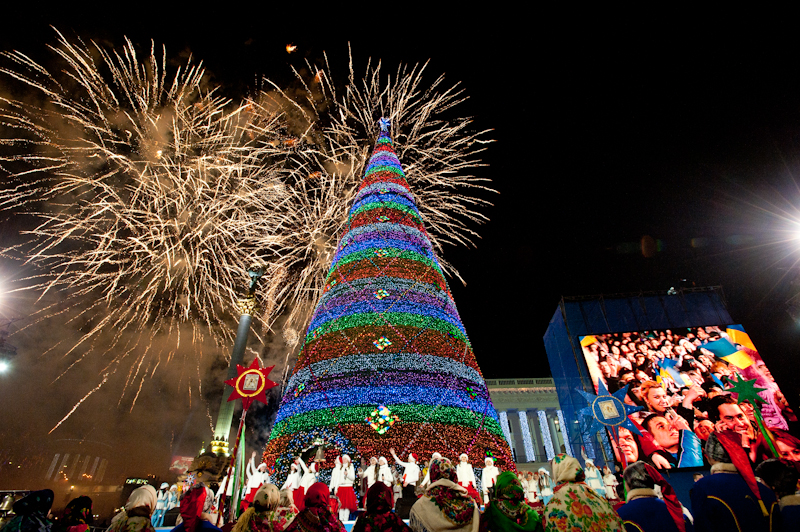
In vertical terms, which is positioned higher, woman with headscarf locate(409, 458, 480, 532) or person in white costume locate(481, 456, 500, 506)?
person in white costume locate(481, 456, 500, 506)

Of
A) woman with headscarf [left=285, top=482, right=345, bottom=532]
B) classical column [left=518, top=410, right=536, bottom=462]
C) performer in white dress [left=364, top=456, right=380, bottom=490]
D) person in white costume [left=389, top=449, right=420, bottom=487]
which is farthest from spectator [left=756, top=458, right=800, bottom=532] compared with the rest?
classical column [left=518, top=410, right=536, bottom=462]

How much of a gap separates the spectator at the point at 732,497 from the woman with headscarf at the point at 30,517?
19.2 ft

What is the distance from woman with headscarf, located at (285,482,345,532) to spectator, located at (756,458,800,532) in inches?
152

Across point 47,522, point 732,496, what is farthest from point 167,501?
point 732,496

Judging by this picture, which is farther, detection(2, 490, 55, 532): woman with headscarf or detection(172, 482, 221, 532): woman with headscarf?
Result: detection(2, 490, 55, 532): woman with headscarf

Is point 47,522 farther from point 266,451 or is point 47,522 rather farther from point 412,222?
point 412,222

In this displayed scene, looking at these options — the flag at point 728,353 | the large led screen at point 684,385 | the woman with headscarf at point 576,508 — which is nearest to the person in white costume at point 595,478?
the woman with headscarf at point 576,508

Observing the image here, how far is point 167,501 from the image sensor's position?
1040 centimetres

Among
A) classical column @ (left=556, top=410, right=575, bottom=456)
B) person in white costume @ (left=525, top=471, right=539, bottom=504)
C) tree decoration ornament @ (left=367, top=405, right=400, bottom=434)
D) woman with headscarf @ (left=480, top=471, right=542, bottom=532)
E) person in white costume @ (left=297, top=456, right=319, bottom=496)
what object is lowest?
woman with headscarf @ (left=480, top=471, right=542, bottom=532)

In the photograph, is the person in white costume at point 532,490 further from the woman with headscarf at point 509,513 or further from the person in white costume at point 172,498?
the person in white costume at point 172,498

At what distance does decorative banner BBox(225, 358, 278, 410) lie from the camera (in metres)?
6.19

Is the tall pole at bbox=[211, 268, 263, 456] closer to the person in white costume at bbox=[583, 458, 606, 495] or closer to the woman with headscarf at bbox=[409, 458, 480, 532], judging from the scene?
the person in white costume at bbox=[583, 458, 606, 495]

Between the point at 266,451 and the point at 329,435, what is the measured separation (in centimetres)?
180

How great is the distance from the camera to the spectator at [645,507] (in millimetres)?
3178
